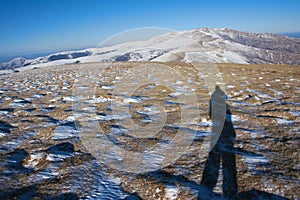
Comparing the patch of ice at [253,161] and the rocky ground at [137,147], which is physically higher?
the rocky ground at [137,147]

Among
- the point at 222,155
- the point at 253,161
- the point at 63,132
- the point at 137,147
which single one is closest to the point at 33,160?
the point at 63,132

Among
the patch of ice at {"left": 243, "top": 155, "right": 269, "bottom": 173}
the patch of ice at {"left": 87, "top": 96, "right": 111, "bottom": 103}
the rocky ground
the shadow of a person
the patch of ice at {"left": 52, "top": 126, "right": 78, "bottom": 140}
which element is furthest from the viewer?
the patch of ice at {"left": 87, "top": 96, "right": 111, "bottom": 103}

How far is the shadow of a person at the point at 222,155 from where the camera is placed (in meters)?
3.74

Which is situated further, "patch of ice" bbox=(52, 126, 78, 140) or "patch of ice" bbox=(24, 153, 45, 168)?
"patch of ice" bbox=(52, 126, 78, 140)

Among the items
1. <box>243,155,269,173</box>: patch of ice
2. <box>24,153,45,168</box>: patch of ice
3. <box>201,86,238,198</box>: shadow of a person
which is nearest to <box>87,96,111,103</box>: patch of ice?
<box>24,153,45,168</box>: patch of ice

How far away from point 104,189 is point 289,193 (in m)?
3.60

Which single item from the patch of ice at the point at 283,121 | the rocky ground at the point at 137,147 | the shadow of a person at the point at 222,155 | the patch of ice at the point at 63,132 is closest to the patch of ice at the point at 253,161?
the rocky ground at the point at 137,147

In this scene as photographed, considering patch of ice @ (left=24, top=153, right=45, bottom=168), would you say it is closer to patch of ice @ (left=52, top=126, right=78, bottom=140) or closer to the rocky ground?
the rocky ground

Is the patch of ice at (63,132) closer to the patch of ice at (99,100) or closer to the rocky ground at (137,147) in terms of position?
the rocky ground at (137,147)

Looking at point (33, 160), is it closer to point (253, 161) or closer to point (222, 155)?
point (222, 155)

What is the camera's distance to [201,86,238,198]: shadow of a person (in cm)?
374

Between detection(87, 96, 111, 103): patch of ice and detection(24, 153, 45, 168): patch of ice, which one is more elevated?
detection(87, 96, 111, 103): patch of ice

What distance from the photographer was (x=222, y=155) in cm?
474

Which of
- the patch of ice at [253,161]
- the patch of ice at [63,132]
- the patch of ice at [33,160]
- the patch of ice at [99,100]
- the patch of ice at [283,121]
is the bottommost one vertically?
the patch of ice at [253,161]
